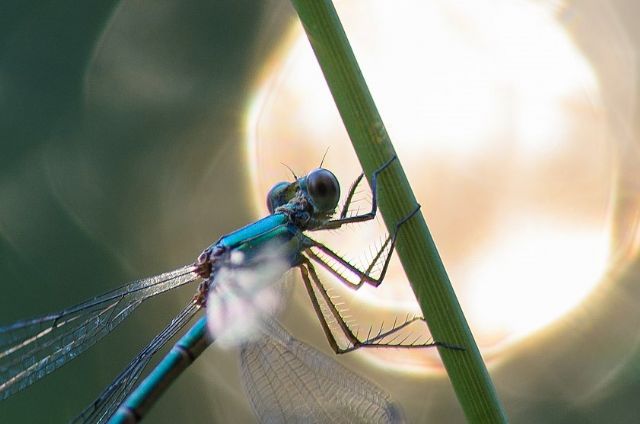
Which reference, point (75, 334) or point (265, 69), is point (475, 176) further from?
point (75, 334)

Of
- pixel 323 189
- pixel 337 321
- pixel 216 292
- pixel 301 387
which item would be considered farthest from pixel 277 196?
pixel 301 387

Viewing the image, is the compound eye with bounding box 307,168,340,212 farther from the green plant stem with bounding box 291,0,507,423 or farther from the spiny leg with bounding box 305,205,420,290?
the green plant stem with bounding box 291,0,507,423

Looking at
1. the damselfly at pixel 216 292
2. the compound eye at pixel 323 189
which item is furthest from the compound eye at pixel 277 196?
the compound eye at pixel 323 189

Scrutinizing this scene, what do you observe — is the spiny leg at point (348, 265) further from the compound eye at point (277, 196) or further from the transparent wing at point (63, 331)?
the transparent wing at point (63, 331)

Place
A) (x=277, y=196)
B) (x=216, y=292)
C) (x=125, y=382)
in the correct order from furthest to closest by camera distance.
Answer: (x=277, y=196)
(x=125, y=382)
(x=216, y=292)

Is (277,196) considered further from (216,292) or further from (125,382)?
(125,382)
